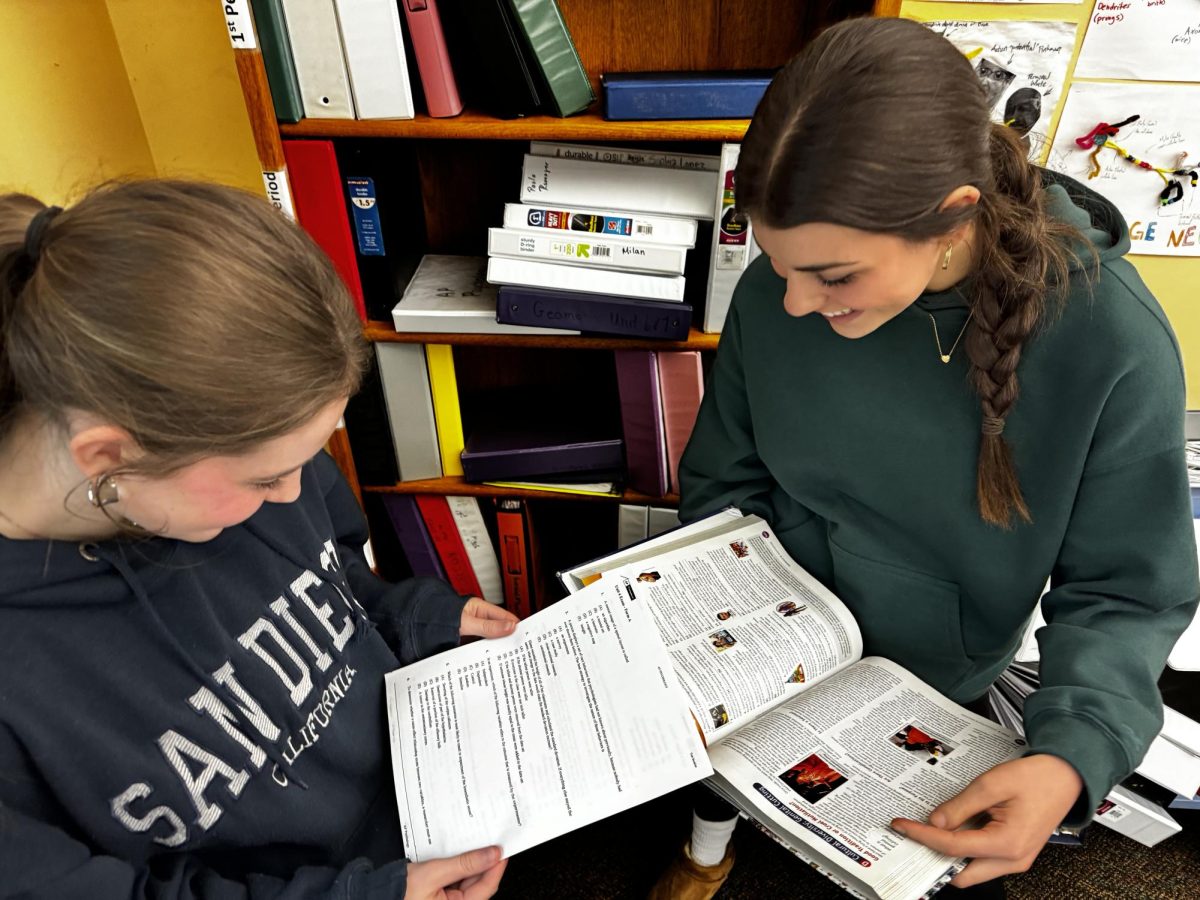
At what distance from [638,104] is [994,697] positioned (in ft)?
3.19

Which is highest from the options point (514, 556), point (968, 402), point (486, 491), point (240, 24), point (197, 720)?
point (240, 24)

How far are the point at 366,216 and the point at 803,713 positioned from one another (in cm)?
89

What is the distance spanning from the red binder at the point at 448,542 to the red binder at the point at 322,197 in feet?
1.40

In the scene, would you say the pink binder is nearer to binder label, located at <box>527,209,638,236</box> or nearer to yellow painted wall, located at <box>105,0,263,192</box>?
binder label, located at <box>527,209,638,236</box>

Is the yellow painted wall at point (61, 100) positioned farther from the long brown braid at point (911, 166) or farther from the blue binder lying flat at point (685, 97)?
the long brown braid at point (911, 166)

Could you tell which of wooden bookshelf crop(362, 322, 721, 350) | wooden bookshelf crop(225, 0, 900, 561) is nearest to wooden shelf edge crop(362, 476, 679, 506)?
wooden bookshelf crop(225, 0, 900, 561)

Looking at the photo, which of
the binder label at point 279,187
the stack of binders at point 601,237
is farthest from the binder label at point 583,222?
the binder label at point 279,187

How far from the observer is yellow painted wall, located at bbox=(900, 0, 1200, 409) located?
114 cm

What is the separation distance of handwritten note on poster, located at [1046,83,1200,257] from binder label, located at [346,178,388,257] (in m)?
1.07

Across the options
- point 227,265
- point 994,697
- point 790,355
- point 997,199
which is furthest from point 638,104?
point 994,697

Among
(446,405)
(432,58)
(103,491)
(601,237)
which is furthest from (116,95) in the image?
(103,491)

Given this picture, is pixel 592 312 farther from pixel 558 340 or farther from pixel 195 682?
pixel 195 682

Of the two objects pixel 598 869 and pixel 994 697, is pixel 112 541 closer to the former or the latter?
pixel 598 869

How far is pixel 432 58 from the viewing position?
102 centimetres
